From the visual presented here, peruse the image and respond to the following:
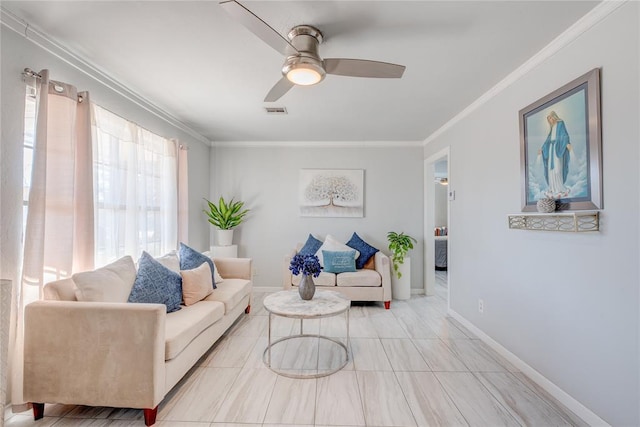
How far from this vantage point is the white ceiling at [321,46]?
66.8 inches

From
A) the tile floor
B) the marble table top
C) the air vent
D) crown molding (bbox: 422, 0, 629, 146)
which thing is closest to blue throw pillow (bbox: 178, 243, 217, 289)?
the tile floor

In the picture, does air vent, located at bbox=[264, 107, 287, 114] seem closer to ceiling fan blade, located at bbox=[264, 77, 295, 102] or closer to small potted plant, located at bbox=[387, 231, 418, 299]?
ceiling fan blade, located at bbox=[264, 77, 295, 102]

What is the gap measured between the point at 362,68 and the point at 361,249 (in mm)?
2979

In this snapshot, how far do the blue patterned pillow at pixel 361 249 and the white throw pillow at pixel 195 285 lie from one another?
225 cm

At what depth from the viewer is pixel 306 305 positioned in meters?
2.41

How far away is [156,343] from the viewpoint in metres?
1.72

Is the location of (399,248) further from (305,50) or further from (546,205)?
(305,50)

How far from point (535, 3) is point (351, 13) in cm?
104

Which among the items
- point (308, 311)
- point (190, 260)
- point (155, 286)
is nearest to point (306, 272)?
point (308, 311)

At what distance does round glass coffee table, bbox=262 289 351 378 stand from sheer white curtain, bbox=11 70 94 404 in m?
1.49

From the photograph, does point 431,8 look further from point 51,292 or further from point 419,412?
point 51,292

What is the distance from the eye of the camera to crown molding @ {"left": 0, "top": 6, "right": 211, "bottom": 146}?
1.78 metres

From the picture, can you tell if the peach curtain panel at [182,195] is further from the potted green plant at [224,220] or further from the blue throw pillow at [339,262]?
the blue throw pillow at [339,262]

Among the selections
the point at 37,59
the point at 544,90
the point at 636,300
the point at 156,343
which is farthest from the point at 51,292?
the point at 544,90
